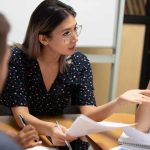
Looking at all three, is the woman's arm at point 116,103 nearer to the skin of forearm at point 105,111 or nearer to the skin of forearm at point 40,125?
the skin of forearm at point 105,111

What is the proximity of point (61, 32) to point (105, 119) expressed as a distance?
540 mm

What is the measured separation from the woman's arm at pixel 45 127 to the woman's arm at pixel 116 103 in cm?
29

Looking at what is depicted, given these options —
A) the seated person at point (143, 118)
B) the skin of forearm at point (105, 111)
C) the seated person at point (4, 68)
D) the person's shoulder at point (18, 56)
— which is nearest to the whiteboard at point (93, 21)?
the person's shoulder at point (18, 56)

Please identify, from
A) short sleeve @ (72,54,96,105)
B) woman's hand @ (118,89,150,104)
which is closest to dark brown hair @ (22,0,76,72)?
short sleeve @ (72,54,96,105)

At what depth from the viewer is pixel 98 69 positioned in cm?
343

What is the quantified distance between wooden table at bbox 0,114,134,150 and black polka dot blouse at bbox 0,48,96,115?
0.13 m

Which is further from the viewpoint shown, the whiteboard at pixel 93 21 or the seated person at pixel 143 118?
the whiteboard at pixel 93 21

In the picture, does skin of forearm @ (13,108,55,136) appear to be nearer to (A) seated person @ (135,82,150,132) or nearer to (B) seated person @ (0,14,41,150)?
(A) seated person @ (135,82,150,132)

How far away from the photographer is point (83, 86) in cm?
203

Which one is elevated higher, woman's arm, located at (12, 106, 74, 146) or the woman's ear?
the woman's ear

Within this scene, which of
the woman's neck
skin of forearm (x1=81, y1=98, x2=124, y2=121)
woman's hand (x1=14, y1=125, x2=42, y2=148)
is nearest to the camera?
woman's hand (x1=14, y1=125, x2=42, y2=148)

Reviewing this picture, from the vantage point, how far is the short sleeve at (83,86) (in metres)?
2.03

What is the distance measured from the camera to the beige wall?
3.43 meters

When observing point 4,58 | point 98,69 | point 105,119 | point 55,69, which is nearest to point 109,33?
point 98,69
